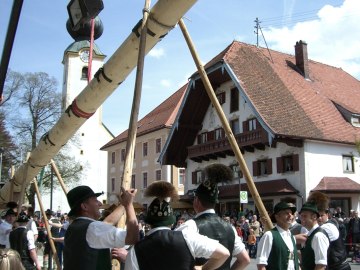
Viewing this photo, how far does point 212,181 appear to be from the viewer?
4.48 m

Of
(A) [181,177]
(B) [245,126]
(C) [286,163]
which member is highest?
(B) [245,126]

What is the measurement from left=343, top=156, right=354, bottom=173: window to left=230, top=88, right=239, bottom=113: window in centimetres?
690

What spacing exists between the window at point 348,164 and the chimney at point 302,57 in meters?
7.24

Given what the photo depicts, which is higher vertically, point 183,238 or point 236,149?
point 236,149

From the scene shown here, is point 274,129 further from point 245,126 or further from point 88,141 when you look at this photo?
point 88,141

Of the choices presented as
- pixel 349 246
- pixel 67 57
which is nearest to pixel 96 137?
pixel 67 57

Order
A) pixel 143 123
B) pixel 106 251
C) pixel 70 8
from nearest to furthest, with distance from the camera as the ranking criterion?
pixel 106 251 → pixel 70 8 → pixel 143 123

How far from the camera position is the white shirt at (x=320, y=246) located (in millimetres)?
5164

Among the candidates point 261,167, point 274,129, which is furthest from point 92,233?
point 261,167

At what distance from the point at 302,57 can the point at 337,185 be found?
10.9m

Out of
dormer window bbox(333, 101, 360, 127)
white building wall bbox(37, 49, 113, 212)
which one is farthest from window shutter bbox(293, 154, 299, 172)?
white building wall bbox(37, 49, 113, 212)

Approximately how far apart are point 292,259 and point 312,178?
22.3 metres

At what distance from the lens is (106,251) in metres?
3.99

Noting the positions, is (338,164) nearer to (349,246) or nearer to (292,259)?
(349,246)
